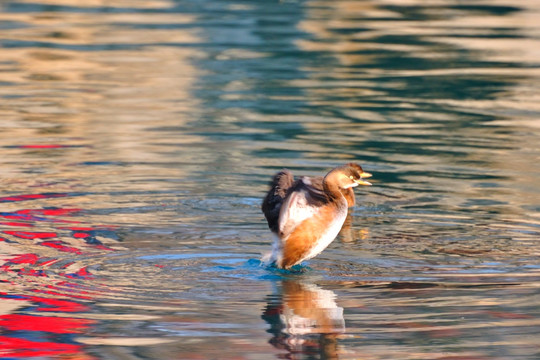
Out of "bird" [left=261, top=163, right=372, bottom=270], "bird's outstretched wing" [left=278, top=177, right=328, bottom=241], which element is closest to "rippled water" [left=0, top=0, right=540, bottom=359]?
"bird" [left=261, top=163, right=372, bottom=270]

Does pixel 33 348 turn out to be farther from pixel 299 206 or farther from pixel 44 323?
pixel 299 206

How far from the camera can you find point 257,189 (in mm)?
11062

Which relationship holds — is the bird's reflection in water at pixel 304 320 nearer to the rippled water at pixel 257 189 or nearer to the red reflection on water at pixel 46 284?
the rippled water at pixel 257 189

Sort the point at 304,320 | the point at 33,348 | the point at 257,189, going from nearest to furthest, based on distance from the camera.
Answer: the point at 33,348
the point at 304,320
the point at 257,189

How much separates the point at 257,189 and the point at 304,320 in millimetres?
3927

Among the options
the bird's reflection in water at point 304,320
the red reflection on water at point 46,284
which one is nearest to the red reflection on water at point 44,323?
the red reflection on water at point 46,284

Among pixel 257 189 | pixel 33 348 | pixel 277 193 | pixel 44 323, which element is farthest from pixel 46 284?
pixel 257 189

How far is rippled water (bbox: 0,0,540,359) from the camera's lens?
7.02 meters

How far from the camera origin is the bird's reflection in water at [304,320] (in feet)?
21.7

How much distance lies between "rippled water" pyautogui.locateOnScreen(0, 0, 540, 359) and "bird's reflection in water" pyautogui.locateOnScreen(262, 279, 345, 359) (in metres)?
0.02

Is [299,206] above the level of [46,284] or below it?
above

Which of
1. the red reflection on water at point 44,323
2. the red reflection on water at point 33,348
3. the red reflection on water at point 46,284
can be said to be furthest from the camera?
the red reflection on water at point 44,323

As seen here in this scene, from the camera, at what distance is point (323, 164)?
472 inches

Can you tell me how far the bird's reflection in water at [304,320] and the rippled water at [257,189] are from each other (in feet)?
0.07
